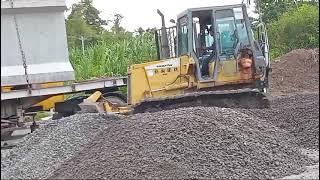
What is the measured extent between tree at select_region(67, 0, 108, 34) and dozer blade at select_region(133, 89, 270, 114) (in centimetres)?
3485

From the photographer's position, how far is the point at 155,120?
327 inches

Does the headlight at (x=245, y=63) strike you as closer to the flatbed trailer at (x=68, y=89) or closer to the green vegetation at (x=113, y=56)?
the flatbed trailer at (x=68, y=89)

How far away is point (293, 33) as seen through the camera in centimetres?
2262

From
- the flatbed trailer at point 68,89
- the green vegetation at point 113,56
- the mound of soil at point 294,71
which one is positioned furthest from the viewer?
the green vegetation at point 113,56

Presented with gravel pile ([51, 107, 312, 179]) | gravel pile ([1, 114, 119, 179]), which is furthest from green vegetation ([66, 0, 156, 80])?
gravel pile ([51, 107, 312, 179])

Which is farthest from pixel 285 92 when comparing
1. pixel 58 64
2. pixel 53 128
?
pixel 53 128

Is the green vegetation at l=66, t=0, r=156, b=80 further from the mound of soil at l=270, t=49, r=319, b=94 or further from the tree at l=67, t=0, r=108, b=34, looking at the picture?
the tree at l=67, t=0, r=108, b=34

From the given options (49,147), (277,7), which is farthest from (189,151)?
(277,7)

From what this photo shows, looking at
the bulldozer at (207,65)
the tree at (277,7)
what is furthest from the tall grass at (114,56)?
the bulldozer at (207,65)

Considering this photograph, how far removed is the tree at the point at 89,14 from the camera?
45.6 metres

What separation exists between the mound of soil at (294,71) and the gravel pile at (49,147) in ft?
29.8

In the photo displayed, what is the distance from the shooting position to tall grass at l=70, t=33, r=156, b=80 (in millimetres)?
20469

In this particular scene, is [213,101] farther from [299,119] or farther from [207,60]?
[299,119]

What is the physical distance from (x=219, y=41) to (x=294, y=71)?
356 inches
